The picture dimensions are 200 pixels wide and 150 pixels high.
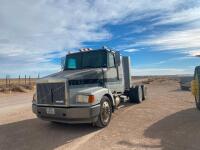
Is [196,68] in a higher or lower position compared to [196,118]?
higher

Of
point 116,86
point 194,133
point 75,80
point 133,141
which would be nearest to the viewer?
point 133,141

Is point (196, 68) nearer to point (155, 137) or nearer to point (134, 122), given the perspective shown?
point (134, 122)

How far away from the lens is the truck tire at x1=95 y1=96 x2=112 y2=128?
855cm

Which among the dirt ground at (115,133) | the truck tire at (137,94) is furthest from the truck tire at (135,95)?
the dirt ground at (115,133)

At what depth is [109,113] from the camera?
357 inches

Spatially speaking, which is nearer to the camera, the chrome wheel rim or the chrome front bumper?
the chrome front bumper

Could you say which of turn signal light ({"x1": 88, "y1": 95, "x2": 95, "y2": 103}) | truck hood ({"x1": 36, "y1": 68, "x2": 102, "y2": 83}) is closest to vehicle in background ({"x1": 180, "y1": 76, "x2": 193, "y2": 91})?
truck hood ({"x1": 36, "y1": 68, "x2": 102, "y2": 83})

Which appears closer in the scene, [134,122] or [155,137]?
[155,137]

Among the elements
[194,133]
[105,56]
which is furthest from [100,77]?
[194,133]

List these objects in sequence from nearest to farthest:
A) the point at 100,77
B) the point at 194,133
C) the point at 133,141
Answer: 1. the point at 133,141
2. the point at 194,133
3. the point at 100,77

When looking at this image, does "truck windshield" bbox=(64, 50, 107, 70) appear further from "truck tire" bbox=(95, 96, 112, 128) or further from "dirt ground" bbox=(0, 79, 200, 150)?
"dirt ground" bbox=(0, 79, 200, 150)

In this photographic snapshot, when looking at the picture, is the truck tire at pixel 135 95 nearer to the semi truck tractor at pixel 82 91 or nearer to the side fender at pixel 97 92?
the semi truck tractor at pixel 82 91

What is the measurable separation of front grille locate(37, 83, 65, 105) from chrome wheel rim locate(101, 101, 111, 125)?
4.67ft

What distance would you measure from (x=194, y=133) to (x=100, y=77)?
3654 mm
